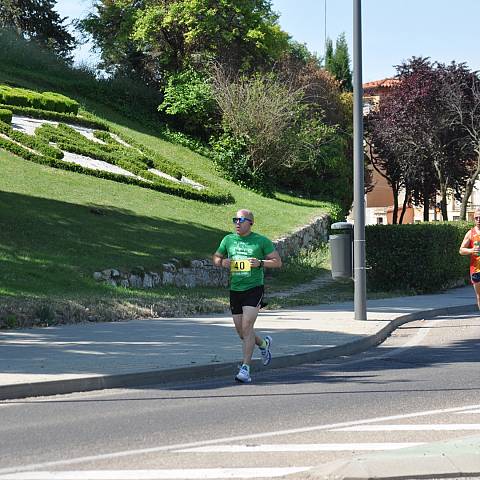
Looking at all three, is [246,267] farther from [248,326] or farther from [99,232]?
[99,232]

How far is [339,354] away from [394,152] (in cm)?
3889

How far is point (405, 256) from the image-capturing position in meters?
26.7

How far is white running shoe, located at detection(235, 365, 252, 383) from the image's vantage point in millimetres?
11492

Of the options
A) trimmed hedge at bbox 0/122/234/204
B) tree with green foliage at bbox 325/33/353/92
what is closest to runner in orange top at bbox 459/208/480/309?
trimmed hedge at bbox 0/122/234/204

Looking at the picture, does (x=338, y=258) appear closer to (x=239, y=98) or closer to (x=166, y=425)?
(x=166, y=425)

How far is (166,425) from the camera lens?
342 inches

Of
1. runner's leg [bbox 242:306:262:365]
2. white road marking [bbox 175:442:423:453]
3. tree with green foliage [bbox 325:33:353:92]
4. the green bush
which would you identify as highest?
tree with green foliage [bbox 325:33:353:92]

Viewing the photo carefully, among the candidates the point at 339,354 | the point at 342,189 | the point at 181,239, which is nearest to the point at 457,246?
the point at 181,239

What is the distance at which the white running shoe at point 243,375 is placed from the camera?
1149 cm

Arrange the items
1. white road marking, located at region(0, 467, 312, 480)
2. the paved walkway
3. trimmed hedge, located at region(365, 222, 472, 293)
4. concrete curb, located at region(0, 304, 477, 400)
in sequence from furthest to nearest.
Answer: trimmed hedge, located at region(365, 222, 472, 293)
concrete curb, located at region(0, 304, 477, 400)
the paved walkway
white road marking, located at region(0, 467, 312, 480)

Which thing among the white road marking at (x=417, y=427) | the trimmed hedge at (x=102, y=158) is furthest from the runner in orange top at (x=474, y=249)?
the trimmed hedge at (x=102, y=158)

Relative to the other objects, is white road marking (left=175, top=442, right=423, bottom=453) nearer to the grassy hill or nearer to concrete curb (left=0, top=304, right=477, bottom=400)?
concrete curb (left=0, top=304, right=477, bottom=400)

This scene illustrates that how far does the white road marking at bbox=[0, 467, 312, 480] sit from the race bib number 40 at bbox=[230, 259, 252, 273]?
4.91 metres

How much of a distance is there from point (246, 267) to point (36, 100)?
31.3m
